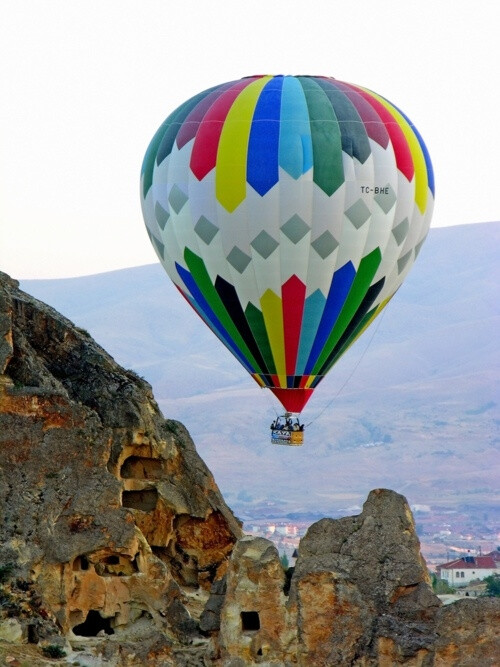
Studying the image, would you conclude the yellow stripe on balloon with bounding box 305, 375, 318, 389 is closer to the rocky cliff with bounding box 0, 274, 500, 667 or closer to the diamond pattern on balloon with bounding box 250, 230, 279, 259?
the diamond pattern on balloon with bounding box 250, 230, 279, 259

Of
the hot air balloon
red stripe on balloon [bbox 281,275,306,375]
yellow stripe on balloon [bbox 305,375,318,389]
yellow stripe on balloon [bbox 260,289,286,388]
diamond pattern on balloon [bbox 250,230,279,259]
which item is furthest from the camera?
yellow stripe on balloon [bbox 305,375,318,389]

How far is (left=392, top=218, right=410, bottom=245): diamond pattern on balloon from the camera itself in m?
48.3

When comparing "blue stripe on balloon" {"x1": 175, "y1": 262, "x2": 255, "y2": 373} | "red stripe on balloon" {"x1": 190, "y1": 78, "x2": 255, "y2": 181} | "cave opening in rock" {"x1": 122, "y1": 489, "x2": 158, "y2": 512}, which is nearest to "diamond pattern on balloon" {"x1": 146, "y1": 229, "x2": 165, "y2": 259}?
"blue stripe on balloon" {"x1": 175, "y1": 262, "x2": 255, "y2": 373}

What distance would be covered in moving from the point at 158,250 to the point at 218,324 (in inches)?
96.6

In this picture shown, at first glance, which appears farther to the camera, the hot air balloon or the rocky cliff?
the hot air balloon

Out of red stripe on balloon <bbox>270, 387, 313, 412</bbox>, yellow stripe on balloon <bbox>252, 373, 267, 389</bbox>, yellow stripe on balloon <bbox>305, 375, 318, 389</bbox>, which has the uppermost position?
yellow stripe on balloon <bbox>252, 373, 267, 389</bbox>

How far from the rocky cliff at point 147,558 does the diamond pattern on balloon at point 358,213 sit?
6.39 m

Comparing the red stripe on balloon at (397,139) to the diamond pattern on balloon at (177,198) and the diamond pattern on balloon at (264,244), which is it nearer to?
the diamond pattern on balloon at (264,244)

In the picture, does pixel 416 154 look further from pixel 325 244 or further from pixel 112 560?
pixel 112 560

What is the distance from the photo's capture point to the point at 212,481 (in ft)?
151

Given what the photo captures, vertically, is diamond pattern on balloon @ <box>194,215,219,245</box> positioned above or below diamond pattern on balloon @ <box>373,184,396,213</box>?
below

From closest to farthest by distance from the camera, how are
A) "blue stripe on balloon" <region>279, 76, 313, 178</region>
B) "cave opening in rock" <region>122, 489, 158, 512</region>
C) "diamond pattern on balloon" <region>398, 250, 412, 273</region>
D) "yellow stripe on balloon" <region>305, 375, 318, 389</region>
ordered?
"cave opening in rock" <region>122, 489, 158, 512</region> → "blue stripe on balloon" <region>279, 76, 313, 178</region> → "diamond pattern on balloon" <region>398, 250, 412, 273</region> → "yellow stripe on balloon" <region>305, 375, 318, 389</region>

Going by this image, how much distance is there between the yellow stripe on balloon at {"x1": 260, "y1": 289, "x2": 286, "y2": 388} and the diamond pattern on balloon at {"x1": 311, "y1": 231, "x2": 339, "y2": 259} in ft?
5.09

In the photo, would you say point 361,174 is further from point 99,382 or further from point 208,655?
point 208,655
